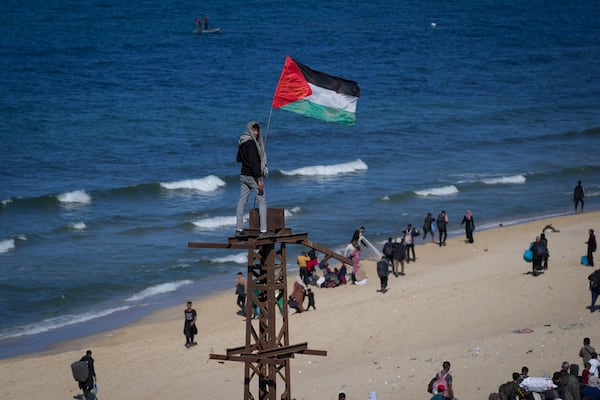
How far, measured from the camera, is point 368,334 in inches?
961

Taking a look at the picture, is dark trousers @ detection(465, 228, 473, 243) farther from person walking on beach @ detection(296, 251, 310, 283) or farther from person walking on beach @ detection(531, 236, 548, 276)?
person walking on beach @ detection(296, 251, 310, 283)

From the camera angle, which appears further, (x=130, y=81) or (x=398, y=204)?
(x=130, y=81)

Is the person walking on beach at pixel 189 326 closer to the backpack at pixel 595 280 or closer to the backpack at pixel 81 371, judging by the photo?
the backpack at pixel 81 371

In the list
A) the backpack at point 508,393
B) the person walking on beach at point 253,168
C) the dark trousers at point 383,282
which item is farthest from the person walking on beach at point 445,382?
the dark trousers at point 383,282

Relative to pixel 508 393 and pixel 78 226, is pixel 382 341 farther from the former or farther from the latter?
pixel 78 226

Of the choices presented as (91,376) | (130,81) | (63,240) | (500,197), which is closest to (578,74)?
(130,81)

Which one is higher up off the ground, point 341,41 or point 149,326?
point 341,41

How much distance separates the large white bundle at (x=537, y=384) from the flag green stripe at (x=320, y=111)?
524 cm

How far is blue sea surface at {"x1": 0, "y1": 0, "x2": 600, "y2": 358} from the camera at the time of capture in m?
34.1

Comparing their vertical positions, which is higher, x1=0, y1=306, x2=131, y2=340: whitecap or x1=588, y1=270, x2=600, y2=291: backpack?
x1=0, y1=306, x2=131, y2=340: whitecap

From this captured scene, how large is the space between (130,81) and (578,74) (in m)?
29.7

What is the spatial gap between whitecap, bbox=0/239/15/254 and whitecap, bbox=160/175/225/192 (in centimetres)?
891

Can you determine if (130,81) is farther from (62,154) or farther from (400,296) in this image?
(400,296)

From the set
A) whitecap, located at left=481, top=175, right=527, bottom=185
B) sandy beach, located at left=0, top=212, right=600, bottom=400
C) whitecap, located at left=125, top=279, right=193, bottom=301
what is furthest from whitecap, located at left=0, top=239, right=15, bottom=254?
whitecap, located at left=481, top=175, right=527, bottom=185
